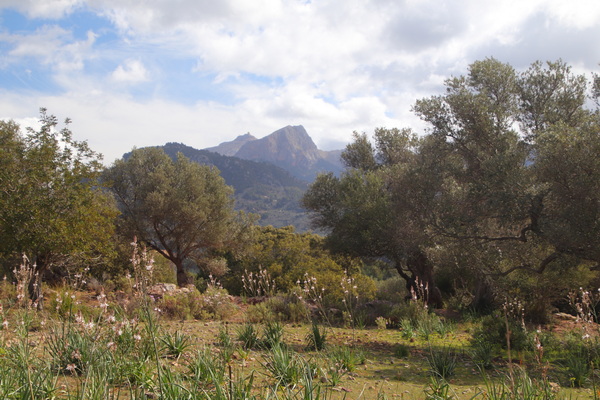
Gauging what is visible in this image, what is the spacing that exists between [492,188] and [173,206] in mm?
17342

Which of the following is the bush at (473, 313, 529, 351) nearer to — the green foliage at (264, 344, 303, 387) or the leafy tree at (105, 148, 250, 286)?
the green foliage at (264, 344, 303, 387)

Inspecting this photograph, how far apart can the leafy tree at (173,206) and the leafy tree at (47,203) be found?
8685 mm

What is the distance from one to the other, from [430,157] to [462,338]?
21.4ft

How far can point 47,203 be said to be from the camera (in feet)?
40.5

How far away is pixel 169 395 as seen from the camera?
391cm

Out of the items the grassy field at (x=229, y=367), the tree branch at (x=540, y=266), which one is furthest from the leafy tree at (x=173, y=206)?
the tree branch at (x=540, y=266)

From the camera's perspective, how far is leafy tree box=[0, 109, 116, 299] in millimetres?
11906

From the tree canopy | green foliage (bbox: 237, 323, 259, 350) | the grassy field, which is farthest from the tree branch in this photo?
green foliage (bbox: 237, 323, 259, 350)

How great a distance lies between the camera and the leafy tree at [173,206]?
23469mm

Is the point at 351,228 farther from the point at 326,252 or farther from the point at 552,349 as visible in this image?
the point at 552,349

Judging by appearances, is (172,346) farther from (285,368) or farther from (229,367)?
(229,367)

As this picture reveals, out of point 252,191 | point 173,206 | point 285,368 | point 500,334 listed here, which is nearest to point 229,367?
point 285,368

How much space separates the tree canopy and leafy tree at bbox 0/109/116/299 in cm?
1044

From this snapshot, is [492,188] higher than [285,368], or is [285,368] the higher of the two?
[492,188]
